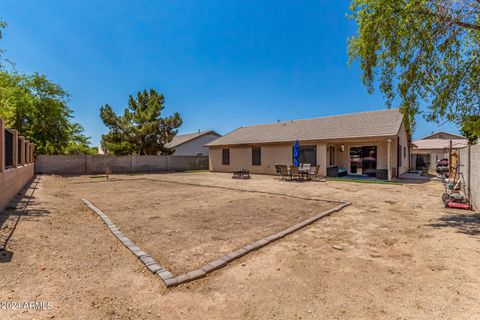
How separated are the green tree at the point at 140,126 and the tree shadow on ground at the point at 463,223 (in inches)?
952

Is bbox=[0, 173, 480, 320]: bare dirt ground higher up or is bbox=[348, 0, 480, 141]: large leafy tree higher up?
bbox=[348, 0, 480, 141]: large leafy tree

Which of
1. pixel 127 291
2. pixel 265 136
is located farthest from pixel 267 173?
pixel 127 291

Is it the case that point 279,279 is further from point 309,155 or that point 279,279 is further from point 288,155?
point 288,155

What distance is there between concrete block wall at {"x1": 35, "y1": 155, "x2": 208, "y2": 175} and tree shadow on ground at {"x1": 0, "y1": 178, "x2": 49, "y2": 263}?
11.9 m

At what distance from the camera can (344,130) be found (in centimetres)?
1697

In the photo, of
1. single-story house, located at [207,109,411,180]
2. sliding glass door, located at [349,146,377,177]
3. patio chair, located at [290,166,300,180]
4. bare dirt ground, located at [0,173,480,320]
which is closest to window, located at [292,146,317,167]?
single-story house, located at [207,109,411,180]

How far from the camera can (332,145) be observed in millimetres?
18000

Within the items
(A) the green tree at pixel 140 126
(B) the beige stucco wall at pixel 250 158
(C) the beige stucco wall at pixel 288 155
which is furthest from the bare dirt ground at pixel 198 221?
(A) the green tree at pixel 140 126

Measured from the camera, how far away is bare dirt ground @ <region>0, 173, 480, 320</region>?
2383 millimetres

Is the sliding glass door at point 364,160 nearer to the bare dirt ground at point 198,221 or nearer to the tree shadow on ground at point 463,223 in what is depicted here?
the tree shadow on ground at point 463,223

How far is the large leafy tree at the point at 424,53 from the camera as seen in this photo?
5.61 meters

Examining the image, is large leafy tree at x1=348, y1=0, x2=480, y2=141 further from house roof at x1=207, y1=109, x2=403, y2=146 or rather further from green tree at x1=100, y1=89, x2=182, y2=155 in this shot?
green tree at x1=100, y1=89, x2=182, y2=155

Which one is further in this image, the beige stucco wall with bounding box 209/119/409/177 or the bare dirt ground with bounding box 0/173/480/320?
the beige stucco wall with bounding box 209/119/409/177

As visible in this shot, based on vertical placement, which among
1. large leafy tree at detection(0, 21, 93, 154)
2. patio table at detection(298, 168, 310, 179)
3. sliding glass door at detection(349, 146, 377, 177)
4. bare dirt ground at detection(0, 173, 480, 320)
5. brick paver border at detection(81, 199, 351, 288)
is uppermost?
large leafy tree at detection(0, 21, 93, 154)
